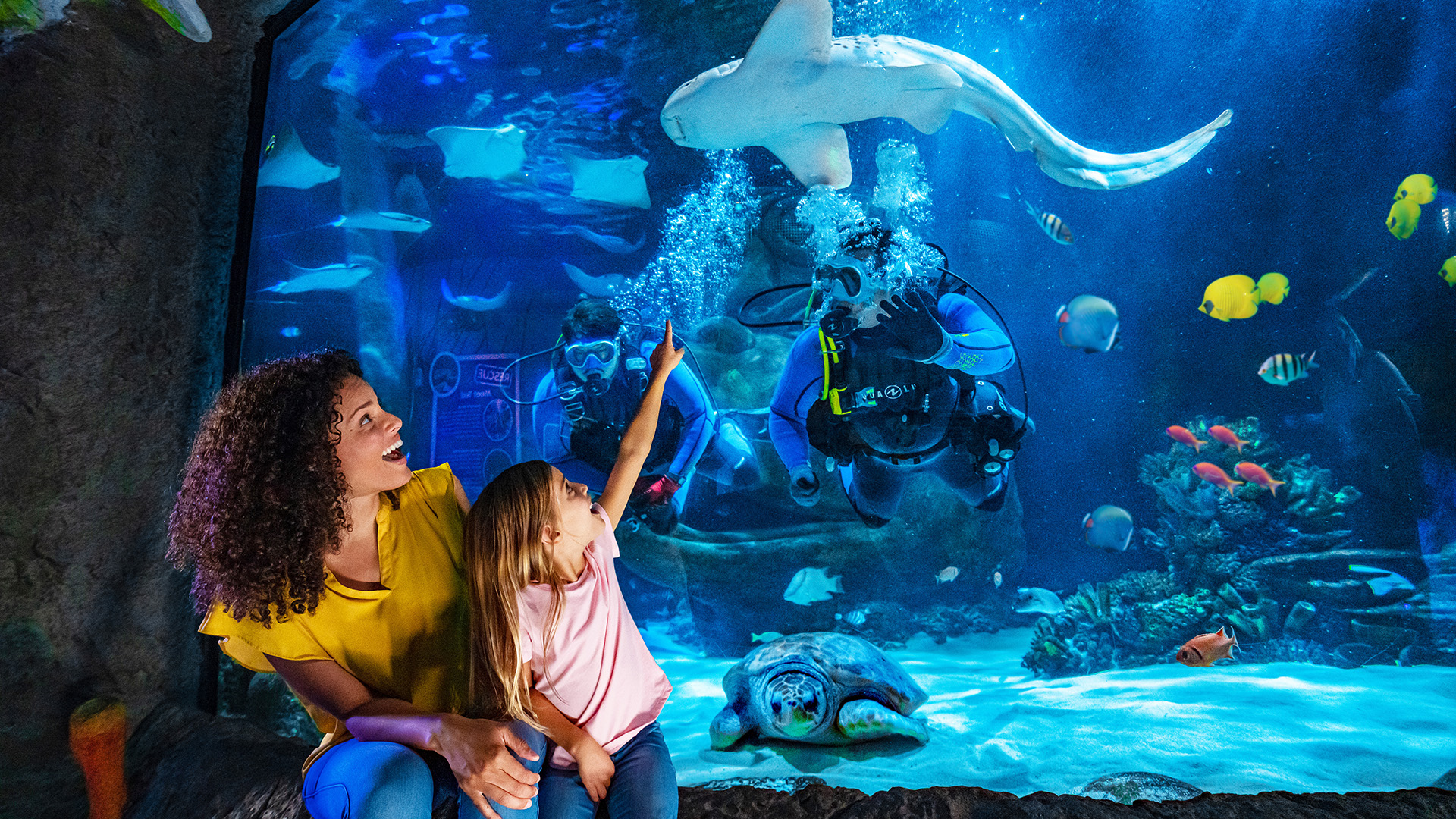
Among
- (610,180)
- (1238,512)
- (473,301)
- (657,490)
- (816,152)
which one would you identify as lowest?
(1238,512)

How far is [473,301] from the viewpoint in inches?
286

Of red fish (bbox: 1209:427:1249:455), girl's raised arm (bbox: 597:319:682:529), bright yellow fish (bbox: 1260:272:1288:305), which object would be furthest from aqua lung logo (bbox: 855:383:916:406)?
red fish (bbox: 1209:427:1249:455)

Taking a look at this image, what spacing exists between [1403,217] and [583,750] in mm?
7018

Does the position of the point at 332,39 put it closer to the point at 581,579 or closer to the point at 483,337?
the point at 483,337

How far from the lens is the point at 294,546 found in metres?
1.70

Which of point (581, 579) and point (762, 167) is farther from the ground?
point (762, 167)

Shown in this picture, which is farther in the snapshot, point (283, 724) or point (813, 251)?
point (813, 251)

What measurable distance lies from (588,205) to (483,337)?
203 cm

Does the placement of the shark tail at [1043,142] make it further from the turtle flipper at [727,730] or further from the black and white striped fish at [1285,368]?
the turtle flipper at [727,730]

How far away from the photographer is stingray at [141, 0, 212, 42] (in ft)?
11.8

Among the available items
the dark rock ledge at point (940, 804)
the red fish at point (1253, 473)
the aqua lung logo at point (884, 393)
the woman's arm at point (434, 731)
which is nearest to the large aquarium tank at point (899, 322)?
the aqua lung logo at point (884, 393)

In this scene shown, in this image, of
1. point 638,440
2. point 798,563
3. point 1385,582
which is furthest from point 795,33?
point 1385,582

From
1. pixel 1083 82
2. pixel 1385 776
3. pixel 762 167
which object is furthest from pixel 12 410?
pixel 1083 82

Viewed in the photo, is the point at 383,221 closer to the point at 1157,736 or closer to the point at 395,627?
the point at 395,627
